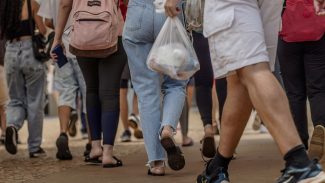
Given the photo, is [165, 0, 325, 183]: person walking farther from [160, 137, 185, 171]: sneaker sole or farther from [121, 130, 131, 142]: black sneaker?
[121, 130, 131, 142]: black sneaker

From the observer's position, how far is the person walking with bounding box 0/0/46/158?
7336mm

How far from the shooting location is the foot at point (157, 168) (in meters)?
5.32

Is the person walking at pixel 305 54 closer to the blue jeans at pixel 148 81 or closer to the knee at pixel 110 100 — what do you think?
the blue jeans at pixel 148 81

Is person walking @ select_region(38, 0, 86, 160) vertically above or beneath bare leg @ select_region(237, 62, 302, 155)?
beneath

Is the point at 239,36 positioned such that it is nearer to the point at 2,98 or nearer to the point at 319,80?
the point at 319,80

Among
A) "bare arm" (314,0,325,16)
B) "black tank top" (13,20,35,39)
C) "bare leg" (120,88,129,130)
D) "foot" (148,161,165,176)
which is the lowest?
"bare leg" (120,88,129,130)

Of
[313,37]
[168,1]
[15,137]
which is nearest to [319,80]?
[313,37]

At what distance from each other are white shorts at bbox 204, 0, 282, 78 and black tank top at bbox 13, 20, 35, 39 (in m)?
3.55

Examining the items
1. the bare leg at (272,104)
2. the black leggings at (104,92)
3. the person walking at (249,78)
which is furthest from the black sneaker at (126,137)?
the bare leg at (272,104)

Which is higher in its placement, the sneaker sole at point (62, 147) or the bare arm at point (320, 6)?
the bare arm at point (320, 6)

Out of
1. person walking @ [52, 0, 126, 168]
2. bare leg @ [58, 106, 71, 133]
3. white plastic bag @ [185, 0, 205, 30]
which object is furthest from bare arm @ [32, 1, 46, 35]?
white plastic bag @ [185, 0, 205, 30]

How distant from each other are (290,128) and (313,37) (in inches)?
78.6

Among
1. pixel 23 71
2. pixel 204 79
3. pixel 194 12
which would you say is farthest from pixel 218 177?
pixel 23 71

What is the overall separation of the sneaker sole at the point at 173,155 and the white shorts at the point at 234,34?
1128mm
